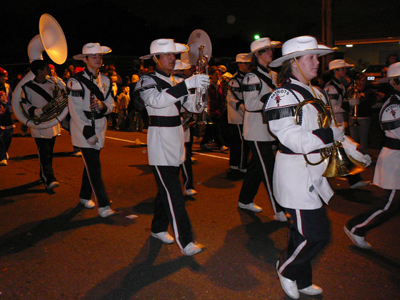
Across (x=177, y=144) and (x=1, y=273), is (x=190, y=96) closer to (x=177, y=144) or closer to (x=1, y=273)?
(x=177, y=144)

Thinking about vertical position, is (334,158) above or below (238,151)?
above

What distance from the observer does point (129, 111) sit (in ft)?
48.7

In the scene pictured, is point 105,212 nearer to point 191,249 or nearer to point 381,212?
point 191,249

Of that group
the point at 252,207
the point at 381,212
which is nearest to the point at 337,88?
the point at 252,207

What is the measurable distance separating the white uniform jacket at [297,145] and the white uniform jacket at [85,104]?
9.68ft

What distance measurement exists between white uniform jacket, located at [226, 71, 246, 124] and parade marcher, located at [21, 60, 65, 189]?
320cm

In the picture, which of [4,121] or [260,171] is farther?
[4,121]

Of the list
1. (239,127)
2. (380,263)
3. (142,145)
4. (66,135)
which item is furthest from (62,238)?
(66,135)

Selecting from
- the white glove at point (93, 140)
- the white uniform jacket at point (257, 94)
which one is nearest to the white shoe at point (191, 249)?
the white uniform jacket at point (257, 94)

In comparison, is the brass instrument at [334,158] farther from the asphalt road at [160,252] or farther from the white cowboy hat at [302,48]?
the asphalt road at [160,252]

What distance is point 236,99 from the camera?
27.5ft

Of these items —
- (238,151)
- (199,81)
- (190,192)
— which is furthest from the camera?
(238,151)

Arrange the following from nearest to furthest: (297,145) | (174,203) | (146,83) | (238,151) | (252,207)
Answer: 1. (297,145)
2. (146,83)
3. (174,203)
4. (252,207)
5. (238,151)

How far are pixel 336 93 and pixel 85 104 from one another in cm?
434
